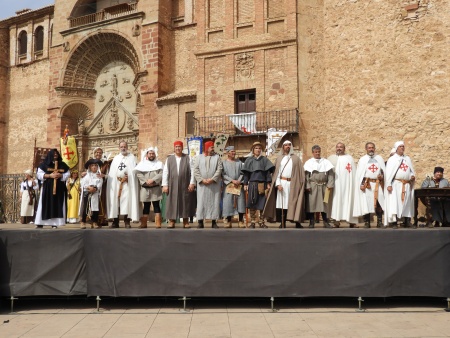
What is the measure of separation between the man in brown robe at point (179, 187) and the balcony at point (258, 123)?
27.6 feet

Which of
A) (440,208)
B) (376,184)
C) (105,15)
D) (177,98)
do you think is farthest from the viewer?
(105,15)

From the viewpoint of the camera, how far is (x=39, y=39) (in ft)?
94.7

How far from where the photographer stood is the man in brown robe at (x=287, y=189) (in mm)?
8711

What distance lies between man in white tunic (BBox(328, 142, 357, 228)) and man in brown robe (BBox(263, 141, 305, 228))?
0.89 metres

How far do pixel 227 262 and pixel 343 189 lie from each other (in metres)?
3.57

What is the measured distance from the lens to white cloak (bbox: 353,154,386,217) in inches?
355

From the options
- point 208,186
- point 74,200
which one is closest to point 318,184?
point 208,186

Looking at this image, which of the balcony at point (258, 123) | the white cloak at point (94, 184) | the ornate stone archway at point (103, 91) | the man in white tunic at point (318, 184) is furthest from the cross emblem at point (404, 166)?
the ornate stone archway at point (103, 91)

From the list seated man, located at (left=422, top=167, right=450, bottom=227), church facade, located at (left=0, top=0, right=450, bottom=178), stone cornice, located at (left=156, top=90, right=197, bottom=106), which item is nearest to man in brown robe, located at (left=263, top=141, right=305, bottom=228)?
seated man, located at (left=422, top=167, right=450, bottom=227)

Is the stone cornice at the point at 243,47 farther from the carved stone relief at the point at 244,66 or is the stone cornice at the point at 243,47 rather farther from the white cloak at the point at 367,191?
the white cloak at the point at 367,191

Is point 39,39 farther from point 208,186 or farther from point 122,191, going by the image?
point 208,186

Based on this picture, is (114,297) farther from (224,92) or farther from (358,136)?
(224,92)
